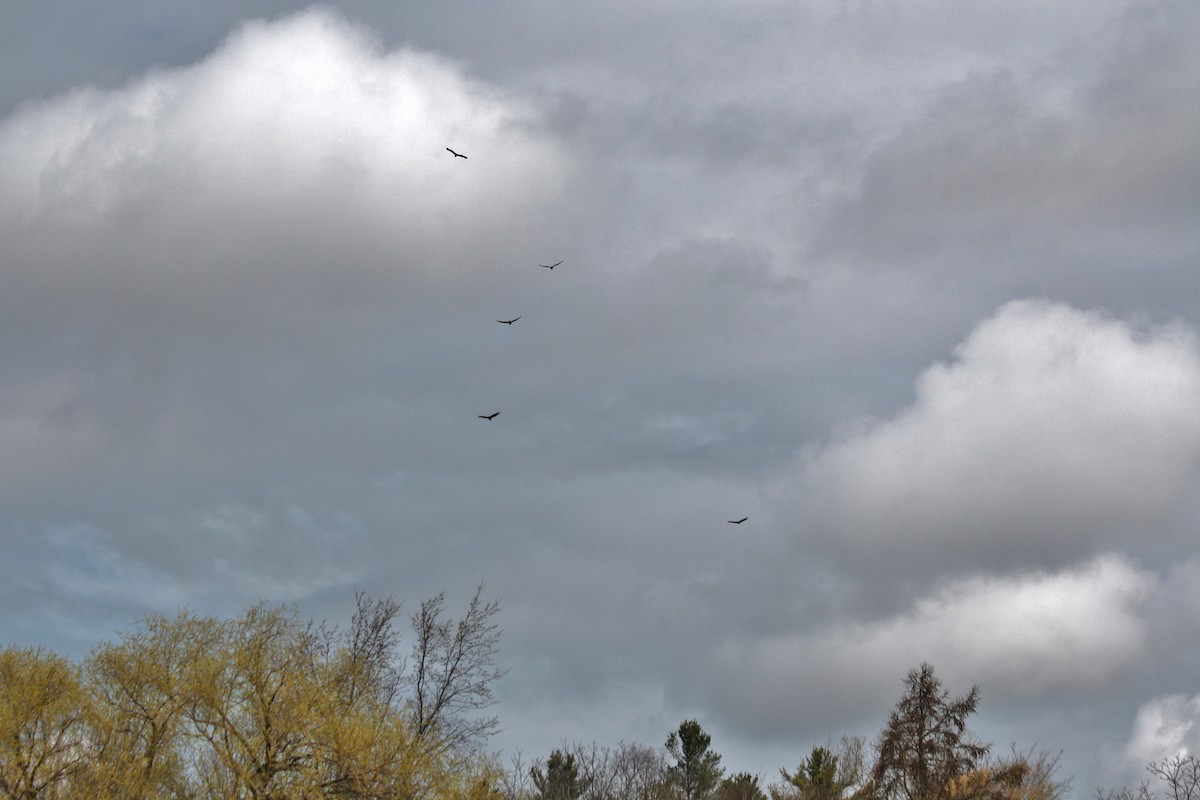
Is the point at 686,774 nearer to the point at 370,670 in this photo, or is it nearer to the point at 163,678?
the point at 370,670

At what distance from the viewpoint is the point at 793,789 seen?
91375 mm

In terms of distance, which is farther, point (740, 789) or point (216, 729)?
point (740, 789)

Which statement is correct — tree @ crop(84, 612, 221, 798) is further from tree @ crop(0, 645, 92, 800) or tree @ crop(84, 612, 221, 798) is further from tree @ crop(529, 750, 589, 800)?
tree @ crop(529, 750, 589, 800)

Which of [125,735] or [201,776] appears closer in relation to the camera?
[201,776]

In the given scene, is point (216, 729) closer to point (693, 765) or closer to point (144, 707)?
point (144, 707)

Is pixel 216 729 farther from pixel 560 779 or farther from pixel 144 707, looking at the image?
pixel 560 779

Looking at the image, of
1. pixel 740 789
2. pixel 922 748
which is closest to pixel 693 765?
pixel 740 789

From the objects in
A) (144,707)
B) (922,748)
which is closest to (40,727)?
(144,707)

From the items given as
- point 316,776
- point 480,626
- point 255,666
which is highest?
point 480,626

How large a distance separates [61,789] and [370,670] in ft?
46.1

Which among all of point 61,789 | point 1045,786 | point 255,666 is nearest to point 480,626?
point 255,666

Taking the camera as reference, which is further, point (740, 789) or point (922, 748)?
point (740, 789)

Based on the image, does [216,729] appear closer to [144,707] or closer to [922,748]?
[144,707]

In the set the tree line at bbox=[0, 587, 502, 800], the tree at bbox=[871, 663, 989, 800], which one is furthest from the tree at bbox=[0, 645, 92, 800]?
the tree at bbox=[871, 663, 989, 800]
